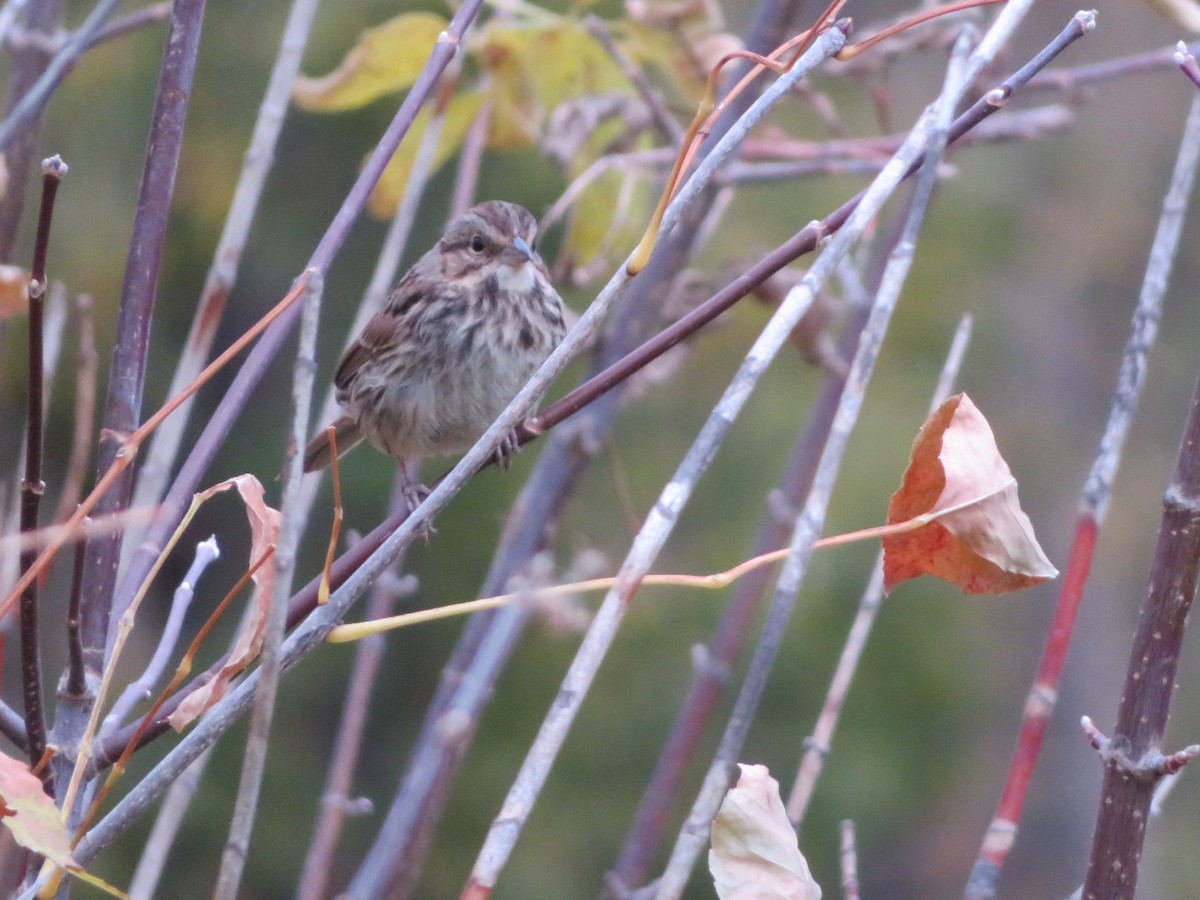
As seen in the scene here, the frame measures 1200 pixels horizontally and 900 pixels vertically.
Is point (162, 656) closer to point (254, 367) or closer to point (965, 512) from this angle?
point (254, 367)

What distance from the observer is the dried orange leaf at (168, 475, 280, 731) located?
4.30 feet

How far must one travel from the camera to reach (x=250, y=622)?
54.4 inches

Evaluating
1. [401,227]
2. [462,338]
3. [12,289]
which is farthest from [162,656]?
[462,338]

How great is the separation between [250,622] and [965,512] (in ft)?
2.10

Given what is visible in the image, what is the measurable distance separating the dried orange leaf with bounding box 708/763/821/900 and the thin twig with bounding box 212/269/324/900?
0.36 metres

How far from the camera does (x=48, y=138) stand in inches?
359

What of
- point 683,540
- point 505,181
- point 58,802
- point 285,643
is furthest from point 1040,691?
point 683,540

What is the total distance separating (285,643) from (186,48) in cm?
67

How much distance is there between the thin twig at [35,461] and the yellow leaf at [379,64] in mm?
1143

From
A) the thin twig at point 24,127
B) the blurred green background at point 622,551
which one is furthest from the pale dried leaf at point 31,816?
the blurred green background at point 622,551

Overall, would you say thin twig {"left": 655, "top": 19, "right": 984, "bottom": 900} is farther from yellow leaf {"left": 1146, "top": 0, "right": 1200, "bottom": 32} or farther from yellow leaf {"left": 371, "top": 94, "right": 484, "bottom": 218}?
yellow leaf {"left": 371, "top": 94, "right": 484, "bottom": 218}

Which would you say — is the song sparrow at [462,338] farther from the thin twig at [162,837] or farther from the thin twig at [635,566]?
the thin twig at [635,566]

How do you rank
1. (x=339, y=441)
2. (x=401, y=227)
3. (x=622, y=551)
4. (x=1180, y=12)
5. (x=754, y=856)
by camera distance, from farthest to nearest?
1. (x=622, y=551)
2. (x=339, y=441)
3. (x=401, y=227)
4. (x=1180, y=12)
5. (x=754, y=856)

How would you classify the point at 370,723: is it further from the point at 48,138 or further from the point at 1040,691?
the point at 1040,691
